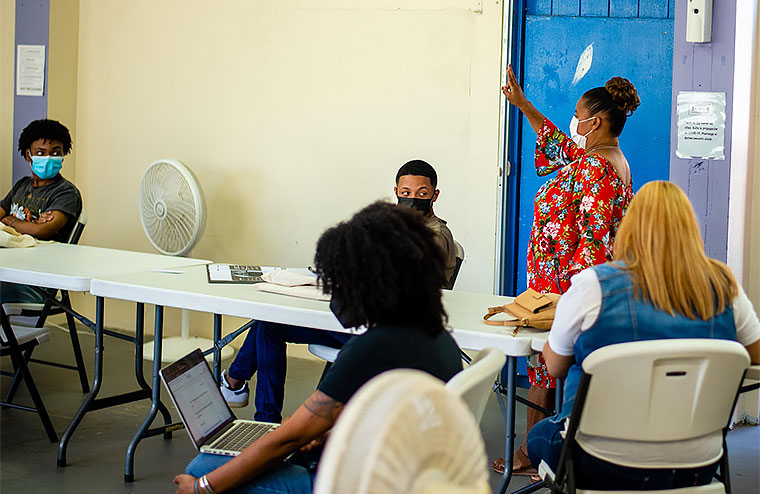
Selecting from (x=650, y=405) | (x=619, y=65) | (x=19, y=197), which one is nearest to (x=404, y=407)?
(x=650, y=405)

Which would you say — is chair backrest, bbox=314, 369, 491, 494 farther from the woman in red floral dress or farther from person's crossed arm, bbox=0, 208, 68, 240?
person's crossed arm, bbox=0, 208, 68, 240

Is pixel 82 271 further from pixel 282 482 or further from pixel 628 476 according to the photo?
pixel 628 476

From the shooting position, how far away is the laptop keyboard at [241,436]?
214cm

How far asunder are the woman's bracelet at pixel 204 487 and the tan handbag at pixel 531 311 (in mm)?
970

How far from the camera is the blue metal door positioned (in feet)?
13.8

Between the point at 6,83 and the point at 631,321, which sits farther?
the point at 6,83

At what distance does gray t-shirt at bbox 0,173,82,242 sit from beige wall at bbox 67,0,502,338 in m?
0.93

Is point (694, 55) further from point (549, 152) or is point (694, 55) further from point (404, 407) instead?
point (404, 407)

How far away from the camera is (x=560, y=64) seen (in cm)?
437

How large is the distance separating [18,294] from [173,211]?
992mm

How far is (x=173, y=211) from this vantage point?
4645mm

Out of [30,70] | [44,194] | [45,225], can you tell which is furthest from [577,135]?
[30,70]

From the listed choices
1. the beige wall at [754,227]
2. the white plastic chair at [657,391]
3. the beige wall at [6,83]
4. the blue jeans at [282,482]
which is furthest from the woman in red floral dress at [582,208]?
the beige wall at [6,83]

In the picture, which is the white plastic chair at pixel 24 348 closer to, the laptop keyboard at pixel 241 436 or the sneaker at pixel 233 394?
the sneaker at pixel 233 394
